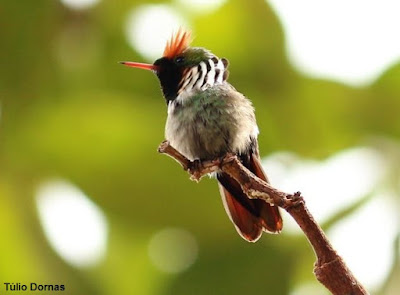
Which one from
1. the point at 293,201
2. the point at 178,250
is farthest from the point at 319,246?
the point at 178,250

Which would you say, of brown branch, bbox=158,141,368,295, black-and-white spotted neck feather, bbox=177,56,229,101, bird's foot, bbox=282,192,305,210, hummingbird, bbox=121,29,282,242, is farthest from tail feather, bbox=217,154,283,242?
bird's foot, bbox=282,192,305,210

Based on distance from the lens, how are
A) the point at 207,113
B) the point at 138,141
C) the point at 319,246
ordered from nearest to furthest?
the point at 319,246
the point at 138,141
the point at 207,113

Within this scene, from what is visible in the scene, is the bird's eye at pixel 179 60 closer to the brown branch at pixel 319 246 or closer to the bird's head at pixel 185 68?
the bird's head at pixel 185 68

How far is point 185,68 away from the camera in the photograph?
2.79 metres

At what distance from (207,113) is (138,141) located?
0.41 metres

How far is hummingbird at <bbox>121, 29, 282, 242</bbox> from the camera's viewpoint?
7.90ft

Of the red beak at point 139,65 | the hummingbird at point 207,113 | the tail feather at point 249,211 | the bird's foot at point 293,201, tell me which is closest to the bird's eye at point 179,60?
the hummingbird at point 207,113

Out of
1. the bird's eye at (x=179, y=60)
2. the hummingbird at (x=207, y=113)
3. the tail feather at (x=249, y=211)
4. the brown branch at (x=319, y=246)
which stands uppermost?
the bird's eye at (x=179, y=60)

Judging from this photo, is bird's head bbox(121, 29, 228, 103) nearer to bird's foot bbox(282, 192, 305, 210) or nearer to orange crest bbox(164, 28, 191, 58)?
orange crest bbox(164, 28, 191, 58)

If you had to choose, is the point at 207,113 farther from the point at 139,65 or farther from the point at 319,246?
the point at 319,246

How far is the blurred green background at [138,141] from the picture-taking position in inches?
79.5

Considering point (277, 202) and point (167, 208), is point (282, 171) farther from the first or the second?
point (277, 202)

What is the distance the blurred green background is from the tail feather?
1.7 inches

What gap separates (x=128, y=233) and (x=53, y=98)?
449 millimetres
